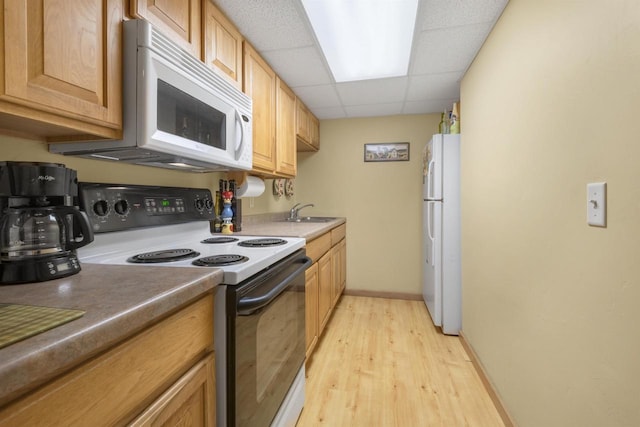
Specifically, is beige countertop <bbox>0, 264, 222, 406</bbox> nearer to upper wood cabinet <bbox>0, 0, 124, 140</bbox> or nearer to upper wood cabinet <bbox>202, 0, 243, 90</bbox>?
upper wood cabinet <bbox>0, 0, 124, 140</bbox>

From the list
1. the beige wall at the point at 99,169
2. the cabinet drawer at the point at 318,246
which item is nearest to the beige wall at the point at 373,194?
the cabinet drawer at the point at 318,246

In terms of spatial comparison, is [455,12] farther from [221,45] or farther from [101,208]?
[101,208]

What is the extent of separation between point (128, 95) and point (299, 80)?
171 centimetres

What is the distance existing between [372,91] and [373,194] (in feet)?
4.01

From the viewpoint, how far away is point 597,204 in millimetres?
879

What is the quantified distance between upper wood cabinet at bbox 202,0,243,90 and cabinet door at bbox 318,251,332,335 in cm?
135

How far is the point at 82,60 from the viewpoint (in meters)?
0.87

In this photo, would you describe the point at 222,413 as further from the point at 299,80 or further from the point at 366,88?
the point at 366,88

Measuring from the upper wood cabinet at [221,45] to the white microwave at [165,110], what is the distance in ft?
0.57

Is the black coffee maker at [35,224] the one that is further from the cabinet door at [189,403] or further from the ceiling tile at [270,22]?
the ceiling tile at [270,22]

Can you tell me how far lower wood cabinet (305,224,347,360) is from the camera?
197 centimetres

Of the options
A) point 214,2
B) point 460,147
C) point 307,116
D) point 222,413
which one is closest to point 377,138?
point 307,116

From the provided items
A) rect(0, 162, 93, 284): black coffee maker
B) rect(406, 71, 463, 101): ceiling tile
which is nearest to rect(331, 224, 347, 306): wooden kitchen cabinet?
rect(406, 71, 463, 101): ceiling tile

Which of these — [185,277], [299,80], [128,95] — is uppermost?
[299,80]
